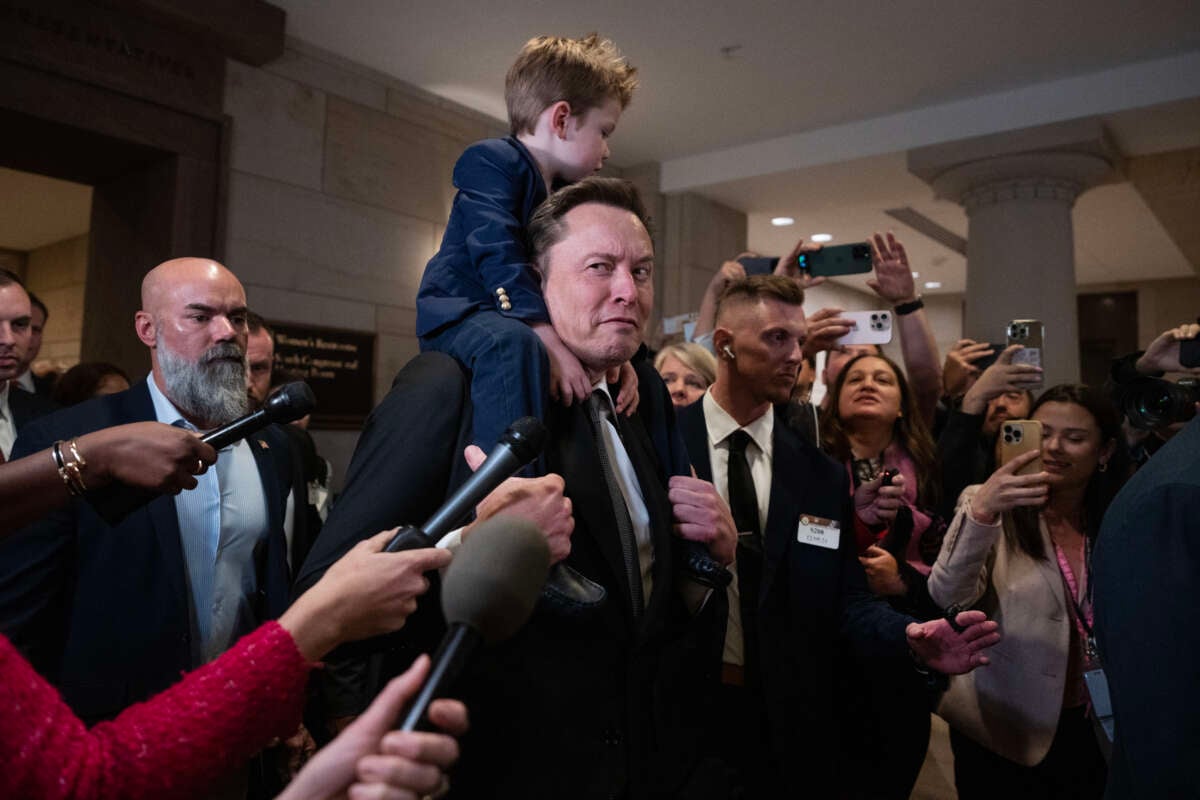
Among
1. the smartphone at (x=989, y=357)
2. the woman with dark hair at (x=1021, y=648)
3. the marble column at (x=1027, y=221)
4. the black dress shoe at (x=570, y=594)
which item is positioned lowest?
the woman with dark hair at (x=1021, y=648)

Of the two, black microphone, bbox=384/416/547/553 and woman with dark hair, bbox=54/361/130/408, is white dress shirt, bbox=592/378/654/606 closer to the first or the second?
black microphone, bbox=384/416/547/553

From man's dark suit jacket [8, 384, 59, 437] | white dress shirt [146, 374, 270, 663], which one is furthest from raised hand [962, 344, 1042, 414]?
man's dark suit jacket [8, 384, 59, 437]

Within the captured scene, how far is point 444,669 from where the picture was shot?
689mm

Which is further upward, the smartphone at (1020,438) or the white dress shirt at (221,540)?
the smartphone at (1020,438)

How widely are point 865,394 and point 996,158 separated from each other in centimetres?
433

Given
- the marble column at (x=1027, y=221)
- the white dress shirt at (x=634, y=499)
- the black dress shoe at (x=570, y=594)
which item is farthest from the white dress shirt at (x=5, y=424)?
the marble column at (x=1027, y=221)

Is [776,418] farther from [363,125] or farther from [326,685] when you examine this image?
[363,125]

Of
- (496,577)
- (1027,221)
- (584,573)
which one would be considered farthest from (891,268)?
(1027,221)

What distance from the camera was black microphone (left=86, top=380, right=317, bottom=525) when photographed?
1329mm

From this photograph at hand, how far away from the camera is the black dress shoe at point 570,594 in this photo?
1.18 m

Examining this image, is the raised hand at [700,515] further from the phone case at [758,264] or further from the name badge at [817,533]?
the phone case at [758,264]

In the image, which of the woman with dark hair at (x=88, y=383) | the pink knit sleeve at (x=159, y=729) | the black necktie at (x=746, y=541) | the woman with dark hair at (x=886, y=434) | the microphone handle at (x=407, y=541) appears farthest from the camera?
the woman with dark hair at (x=88, y=383)

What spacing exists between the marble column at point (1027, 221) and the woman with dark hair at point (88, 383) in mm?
Result: 6129

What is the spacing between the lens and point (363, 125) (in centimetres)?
611
